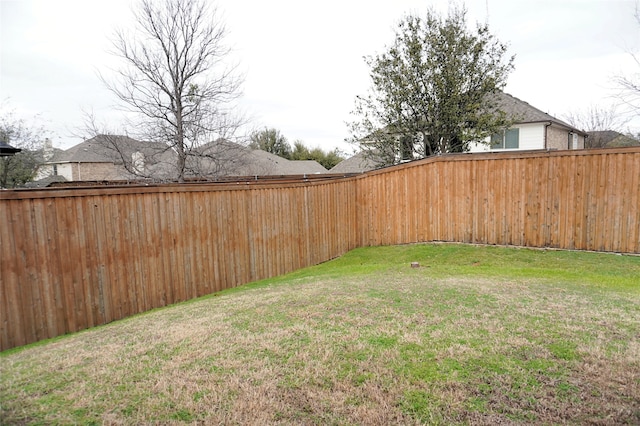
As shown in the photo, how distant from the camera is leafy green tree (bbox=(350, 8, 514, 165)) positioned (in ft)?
53.2

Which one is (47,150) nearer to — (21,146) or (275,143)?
(21,146)

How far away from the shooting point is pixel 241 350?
12.2 ft

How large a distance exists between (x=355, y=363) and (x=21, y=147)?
75.1ft

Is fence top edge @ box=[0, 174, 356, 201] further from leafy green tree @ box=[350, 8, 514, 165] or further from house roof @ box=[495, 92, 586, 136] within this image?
house roof @ box=[495, 92, 586, 136]

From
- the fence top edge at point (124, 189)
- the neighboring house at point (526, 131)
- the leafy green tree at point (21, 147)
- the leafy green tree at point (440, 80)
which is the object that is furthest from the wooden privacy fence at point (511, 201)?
the leafy green tree at point (21, 147)

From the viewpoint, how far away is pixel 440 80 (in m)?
16.2

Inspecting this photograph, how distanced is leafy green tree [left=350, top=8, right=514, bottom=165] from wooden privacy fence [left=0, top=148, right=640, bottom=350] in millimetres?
7051

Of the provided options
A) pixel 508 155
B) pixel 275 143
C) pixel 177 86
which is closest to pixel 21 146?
pixel 177 86

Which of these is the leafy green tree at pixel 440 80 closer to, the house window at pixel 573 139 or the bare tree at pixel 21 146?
the house window at pixel 573 139

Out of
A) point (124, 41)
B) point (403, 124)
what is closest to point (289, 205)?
point (124, 41)

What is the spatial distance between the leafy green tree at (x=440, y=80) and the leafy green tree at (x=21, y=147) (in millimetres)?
16953

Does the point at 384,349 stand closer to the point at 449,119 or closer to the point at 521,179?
the point at 521,179

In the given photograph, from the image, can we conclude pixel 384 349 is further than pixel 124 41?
No

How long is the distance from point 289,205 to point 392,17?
1162cm
